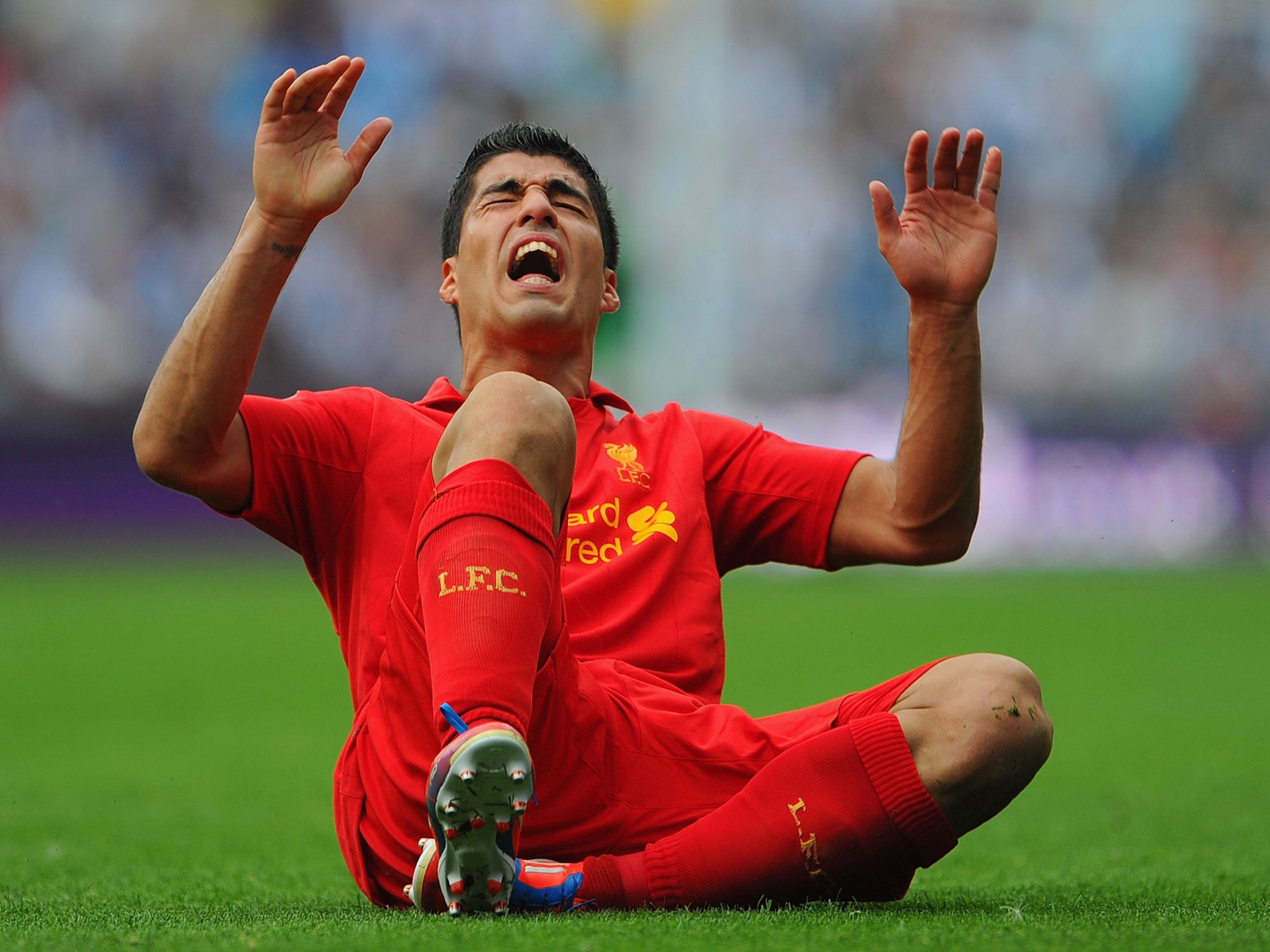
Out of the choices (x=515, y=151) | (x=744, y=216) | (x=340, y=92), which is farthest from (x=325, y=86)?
(x=744, y=216)

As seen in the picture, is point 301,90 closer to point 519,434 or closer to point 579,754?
point 519,434

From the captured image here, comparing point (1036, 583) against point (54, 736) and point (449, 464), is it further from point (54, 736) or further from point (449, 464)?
point (449, 464)

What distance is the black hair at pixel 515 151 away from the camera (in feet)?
10.1

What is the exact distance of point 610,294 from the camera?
317cm

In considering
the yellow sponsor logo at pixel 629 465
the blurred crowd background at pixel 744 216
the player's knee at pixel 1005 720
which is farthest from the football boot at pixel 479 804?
the blurred crowd background at pixel 744 216

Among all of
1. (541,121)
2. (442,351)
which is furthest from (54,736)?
(541,121)

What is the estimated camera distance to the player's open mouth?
283 cm

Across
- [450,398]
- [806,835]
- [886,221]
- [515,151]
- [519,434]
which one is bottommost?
[806,835]

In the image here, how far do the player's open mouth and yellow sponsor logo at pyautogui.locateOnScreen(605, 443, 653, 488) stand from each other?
333 mm

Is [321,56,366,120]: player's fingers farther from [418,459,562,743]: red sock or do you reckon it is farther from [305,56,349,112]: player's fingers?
[418,459,562,743]: red sock

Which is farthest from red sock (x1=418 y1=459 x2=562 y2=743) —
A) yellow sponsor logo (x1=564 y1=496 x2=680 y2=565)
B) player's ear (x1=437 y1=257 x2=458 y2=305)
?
player's ear (x1=437 y1=257 x2=458 y2=305)

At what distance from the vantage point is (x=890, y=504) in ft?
8.79

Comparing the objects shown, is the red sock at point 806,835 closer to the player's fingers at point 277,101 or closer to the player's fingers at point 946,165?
the player's fingers at point 946,165

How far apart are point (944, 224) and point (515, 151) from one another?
886mm
